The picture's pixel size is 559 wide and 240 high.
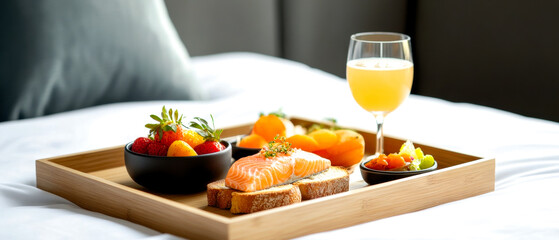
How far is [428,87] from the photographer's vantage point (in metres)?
3.76

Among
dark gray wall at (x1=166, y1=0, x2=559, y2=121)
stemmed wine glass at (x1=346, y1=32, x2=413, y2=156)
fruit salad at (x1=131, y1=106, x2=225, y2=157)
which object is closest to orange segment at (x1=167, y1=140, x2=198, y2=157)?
fruit salad at (x1=131, y1=106, x2=225, y2=157)

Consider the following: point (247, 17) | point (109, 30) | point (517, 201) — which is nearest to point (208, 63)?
point (109, 30)

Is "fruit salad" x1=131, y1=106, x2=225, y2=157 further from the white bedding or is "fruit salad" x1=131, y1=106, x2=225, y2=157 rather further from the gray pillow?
the gray pillow

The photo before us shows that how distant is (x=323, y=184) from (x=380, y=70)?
0.36 meters

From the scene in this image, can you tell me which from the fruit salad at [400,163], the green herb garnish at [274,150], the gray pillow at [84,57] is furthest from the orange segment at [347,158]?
the gray pillow at [84,57]

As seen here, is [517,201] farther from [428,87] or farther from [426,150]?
[428,87]

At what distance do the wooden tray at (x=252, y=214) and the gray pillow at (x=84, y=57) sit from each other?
24.5 inches

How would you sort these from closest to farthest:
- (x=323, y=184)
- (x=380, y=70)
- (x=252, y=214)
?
1. (x=252, y=214)
2. (x=323, y=184)
3. (x=380, y=70)

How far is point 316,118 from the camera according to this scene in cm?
209

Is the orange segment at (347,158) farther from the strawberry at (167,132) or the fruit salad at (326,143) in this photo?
the strawberry at (167,132)

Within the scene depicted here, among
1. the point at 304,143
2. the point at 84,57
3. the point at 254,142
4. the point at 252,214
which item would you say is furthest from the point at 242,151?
the point at 84,57

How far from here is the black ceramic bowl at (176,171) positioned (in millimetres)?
1281

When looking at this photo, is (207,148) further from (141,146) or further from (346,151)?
(346,151)

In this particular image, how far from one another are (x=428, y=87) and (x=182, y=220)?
2884mm
